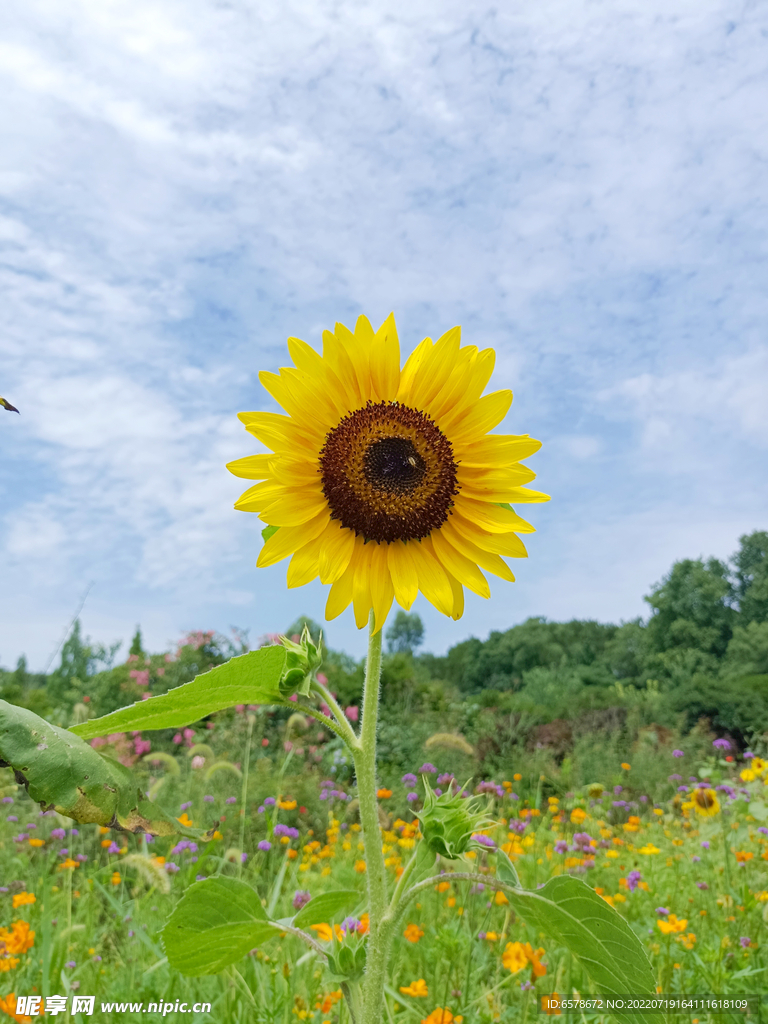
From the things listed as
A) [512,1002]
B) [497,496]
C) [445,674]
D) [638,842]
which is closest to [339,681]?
[638,842]

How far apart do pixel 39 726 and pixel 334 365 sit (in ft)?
3.16

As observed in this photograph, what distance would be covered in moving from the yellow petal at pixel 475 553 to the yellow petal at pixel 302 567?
309mm

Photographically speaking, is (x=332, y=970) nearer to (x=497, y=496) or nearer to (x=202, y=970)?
(x=202, y=970)

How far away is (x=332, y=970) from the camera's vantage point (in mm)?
1508

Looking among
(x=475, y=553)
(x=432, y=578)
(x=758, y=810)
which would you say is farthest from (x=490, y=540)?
(x=758, y=810)

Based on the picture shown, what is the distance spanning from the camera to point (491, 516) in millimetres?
1736

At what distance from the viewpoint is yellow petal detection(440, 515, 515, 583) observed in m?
1.69

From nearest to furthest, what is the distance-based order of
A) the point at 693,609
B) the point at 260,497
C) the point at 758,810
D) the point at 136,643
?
the point at 260,497
the point at 758,810
the point at 136,643
the point at 693,609

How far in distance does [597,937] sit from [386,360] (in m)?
1.27

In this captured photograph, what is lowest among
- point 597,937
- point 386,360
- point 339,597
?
point 597,937

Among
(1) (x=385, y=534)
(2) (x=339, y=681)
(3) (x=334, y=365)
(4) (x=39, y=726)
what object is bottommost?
(4) (x=39, y=726)

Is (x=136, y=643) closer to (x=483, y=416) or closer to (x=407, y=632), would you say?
(x=483, y=416)

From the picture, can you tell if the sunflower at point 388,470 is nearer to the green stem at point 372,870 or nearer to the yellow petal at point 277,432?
the yellow petal at point 277,432

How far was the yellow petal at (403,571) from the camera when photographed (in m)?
1.65
